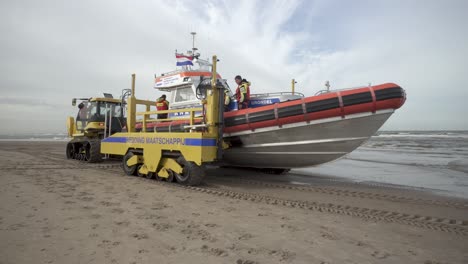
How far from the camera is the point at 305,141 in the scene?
5941 mm

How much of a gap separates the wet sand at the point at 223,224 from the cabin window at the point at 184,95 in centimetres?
268

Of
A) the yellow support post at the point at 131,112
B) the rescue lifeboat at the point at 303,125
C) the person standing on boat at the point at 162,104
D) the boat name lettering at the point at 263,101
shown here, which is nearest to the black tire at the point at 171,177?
the rescue lifeboat at the point at 303,125

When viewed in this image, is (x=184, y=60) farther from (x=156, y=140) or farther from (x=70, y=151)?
(x=70, y=151)

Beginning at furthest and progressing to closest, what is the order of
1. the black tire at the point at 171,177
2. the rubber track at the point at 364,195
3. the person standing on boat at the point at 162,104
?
1. the person standing on boat at the point at 162,104
2. the black tire at the point at 171,177
3. the rubber track at the point at 364,195

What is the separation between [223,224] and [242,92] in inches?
145

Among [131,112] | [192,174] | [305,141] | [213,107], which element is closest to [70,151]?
[131,112]

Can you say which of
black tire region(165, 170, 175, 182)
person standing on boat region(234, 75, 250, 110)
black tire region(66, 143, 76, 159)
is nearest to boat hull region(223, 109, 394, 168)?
person standing on boat region(234, 75, 250, 110)

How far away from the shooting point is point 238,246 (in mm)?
3018

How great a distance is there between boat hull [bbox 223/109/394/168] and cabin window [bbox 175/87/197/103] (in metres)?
1.89

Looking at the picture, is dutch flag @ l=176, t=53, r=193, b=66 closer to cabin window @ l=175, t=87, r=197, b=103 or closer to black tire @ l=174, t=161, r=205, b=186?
cabin window @ l=175, t=87, r=197, b=103

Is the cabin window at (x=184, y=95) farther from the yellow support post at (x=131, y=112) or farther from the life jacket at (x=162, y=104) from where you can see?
the yellow support post at (x=131, y=112)

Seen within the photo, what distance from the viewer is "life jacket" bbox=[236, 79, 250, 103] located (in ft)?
21.9

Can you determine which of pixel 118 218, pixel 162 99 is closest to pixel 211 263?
pixel 118 218

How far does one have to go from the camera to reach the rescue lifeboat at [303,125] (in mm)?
5258
